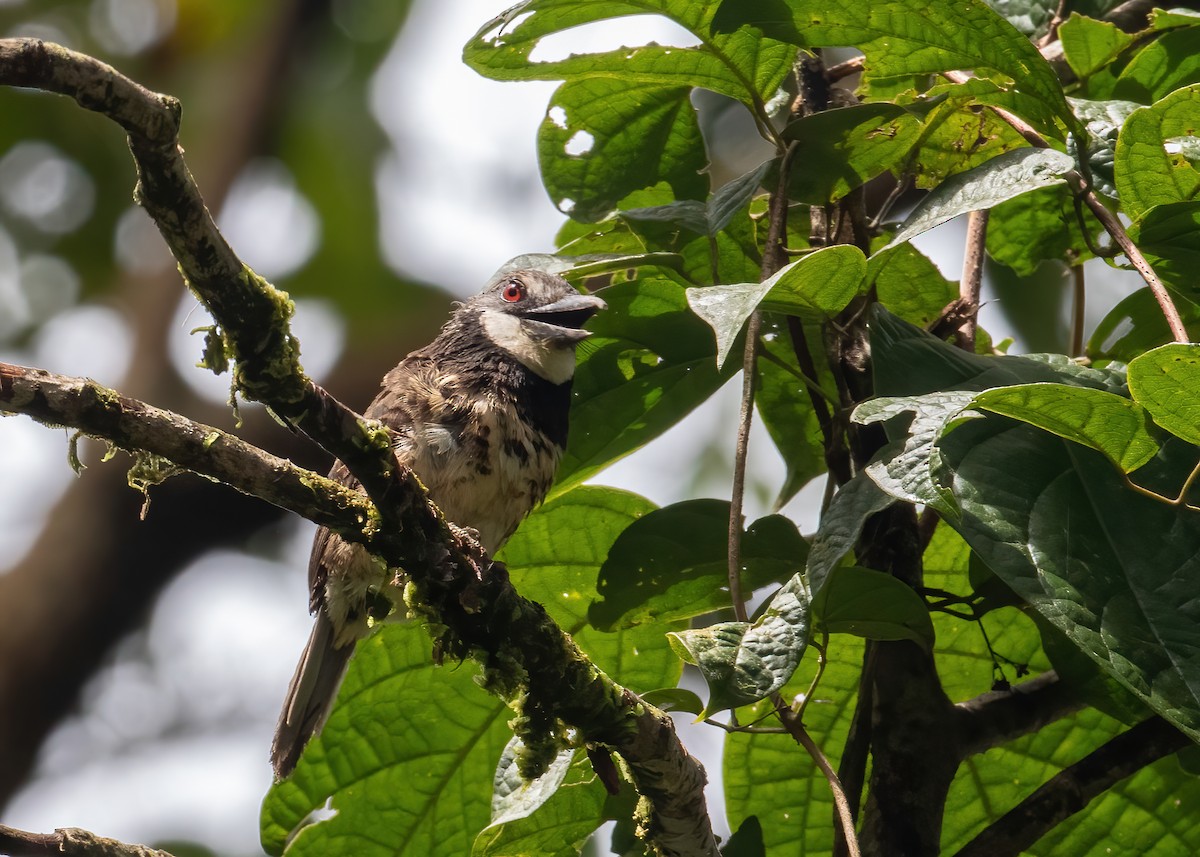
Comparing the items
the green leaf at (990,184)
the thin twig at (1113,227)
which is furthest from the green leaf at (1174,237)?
the green leaf at (990,184)

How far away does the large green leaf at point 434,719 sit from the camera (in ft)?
8.83

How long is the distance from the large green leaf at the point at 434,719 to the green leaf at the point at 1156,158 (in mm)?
1127

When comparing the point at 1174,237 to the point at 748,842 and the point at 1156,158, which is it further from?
the point at 748,842

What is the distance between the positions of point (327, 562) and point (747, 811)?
1.42 metres

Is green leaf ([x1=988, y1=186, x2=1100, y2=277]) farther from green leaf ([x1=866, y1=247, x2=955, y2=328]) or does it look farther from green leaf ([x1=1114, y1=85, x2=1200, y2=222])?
green leaf ([x1=1114, y1=85, x2=1200, y2=222])

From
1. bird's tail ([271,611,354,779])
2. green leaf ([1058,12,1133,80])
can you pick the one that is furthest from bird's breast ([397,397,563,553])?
green leaf ([1058,12,1133,80])

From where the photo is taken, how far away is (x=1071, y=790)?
2.08 meters

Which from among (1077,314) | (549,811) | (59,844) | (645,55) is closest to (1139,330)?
(1077,314)

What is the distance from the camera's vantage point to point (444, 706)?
8.89 ft

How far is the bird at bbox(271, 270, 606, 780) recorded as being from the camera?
10.7 feet

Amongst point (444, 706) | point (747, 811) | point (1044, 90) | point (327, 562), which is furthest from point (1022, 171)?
point (327, 562)

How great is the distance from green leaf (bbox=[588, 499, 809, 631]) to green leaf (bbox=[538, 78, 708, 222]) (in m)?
0.77

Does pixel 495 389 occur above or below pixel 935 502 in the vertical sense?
above

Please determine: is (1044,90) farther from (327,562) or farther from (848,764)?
(327,562)
